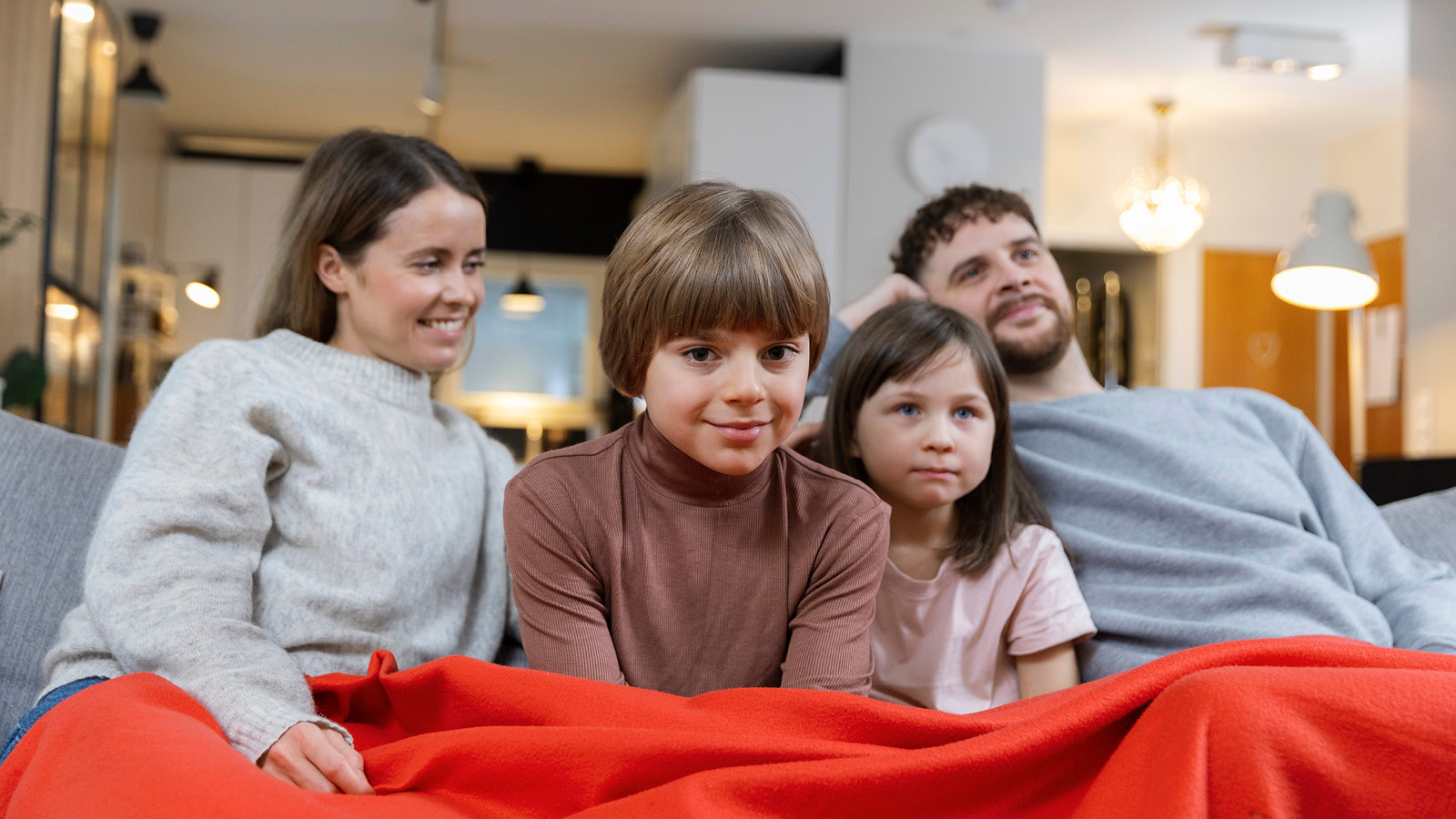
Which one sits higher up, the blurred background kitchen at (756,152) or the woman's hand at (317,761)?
the blurred background kitchen at (756,152)

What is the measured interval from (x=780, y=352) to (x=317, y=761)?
0.52 m

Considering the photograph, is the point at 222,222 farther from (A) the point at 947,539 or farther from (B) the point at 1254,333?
(A) the point at 947,539

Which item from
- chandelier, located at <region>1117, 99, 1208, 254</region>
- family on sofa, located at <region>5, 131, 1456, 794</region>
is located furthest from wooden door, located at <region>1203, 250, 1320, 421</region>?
family on sofa, located at <region>5, 131, 1456, 794</region>

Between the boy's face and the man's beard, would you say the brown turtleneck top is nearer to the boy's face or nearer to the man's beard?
the boy's face

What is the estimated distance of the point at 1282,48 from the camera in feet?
16.0

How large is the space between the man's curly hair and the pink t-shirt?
51 cm

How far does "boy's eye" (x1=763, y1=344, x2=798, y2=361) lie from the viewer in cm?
102

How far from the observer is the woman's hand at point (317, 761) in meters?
0.92

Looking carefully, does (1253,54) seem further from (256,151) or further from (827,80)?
(256,151)

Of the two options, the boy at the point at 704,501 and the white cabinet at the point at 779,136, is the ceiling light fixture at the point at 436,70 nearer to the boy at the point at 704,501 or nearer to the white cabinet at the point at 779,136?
the white cabinet at the point at 779,136

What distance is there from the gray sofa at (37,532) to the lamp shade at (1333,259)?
1.82 meters

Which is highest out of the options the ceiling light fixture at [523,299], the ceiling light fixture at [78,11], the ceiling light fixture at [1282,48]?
the ceiling light fixture at [1282,48]

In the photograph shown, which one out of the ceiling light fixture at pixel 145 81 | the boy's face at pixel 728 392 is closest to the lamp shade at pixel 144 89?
the ceiling light fixture at pixel 145 81

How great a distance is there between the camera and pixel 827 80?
5.17 metres
